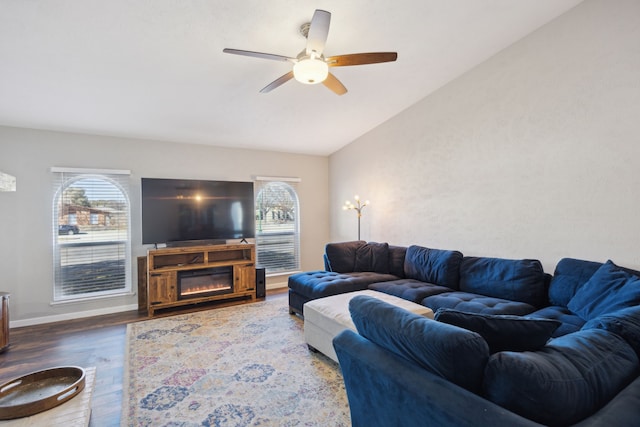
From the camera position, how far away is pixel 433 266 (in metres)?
3.81

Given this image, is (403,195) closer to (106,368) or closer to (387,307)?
(387,307)

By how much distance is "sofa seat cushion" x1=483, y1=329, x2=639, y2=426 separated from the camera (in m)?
0.97

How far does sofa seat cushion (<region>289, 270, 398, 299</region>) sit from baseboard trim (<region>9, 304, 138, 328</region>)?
2.51 metres

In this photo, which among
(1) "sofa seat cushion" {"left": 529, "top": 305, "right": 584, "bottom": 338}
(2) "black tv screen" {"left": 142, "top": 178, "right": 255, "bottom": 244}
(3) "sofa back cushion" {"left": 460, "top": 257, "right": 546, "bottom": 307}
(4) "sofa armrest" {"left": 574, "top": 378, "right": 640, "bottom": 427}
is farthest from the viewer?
(2) "black tv screen" {"left": 142, "top": 178, "right": 255, "bottom": 244}

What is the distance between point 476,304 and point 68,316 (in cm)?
504

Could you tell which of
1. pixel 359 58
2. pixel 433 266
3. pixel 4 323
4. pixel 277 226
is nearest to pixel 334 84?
pixel 359 58

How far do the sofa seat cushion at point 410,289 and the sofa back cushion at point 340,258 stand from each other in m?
0.79

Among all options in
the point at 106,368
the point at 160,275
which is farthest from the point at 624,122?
the point at 160,275

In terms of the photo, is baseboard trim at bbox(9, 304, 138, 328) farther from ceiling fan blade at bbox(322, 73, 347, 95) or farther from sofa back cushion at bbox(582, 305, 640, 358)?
sofa back cushion at bbox(582, 305, 640, 358)

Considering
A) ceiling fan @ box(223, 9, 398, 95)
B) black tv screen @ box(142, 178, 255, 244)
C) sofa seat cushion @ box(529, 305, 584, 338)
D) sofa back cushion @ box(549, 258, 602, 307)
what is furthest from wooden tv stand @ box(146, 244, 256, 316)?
sofa back cushion @ box(549, 258, 602, 307)

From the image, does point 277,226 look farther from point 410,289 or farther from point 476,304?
point 476,304

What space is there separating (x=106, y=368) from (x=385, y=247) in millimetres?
3614

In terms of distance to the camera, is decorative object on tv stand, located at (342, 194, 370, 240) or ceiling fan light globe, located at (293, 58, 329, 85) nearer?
ceiling fan light globe, located at (293, 58, 329, 85)

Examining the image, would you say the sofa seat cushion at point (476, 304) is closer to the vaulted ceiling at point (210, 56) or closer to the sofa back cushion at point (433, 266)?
the sofa back cushion at point (433, 266)
